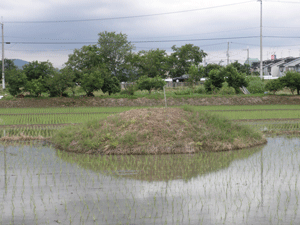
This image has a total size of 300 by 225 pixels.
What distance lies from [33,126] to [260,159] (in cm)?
1330

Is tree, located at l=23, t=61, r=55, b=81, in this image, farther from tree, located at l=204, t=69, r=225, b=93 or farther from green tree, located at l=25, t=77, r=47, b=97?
tree, located at l=204, t=69, r=225, b=93


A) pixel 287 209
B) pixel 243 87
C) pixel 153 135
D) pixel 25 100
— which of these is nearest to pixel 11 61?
pixel 25 100

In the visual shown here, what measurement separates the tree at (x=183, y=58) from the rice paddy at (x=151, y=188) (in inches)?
2328

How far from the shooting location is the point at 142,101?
38.1 meters

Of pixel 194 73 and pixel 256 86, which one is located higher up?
pixel 194 73

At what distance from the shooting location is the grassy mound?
11102mm

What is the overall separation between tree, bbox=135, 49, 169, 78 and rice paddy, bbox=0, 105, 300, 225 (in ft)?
175

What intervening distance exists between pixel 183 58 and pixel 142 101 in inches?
1317

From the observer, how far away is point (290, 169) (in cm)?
877

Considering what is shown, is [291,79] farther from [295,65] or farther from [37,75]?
[37,75]

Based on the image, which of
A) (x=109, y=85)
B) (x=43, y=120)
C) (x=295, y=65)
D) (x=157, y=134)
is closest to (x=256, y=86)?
(x=109, y=85)

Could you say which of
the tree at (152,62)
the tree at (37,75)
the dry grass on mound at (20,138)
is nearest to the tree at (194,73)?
the tree at (152,62)

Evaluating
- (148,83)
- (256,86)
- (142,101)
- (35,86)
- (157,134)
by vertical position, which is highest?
(148,83)

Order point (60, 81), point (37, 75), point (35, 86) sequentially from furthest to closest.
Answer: point (37, 75), point (60, 81), point (35, 86)
